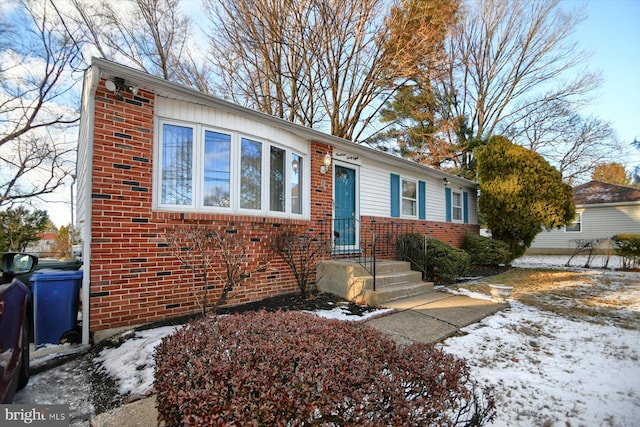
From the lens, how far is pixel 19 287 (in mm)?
2424

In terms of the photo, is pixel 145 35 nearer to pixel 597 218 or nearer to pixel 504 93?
pixel 504 93

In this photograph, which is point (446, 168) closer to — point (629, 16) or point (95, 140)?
point (629, 16)

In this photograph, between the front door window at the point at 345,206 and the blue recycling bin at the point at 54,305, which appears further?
the front door window at the point at 345,206

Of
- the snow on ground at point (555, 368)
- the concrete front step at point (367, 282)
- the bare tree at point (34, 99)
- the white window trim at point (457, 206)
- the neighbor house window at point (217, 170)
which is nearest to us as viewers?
the snow on ground at point (555, 368)

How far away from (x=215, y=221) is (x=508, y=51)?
1909cm

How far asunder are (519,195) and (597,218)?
991 cm

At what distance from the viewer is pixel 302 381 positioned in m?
1.36

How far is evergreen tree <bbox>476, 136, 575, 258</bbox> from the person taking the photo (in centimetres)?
1034

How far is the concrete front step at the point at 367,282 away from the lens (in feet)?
17.2

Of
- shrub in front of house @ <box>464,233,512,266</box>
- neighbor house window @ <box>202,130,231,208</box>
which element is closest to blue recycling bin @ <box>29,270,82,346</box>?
neighbor house window @ <box>202,130,231,208</box>

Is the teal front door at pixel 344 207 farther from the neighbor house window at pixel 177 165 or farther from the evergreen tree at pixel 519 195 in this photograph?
the evergreen tree at pixel 519 195

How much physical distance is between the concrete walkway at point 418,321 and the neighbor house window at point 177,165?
111 inches

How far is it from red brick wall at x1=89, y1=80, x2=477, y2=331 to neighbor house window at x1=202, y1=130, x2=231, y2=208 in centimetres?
36

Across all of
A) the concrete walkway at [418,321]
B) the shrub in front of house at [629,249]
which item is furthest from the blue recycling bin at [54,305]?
the shrub in front of house at [629,249]
